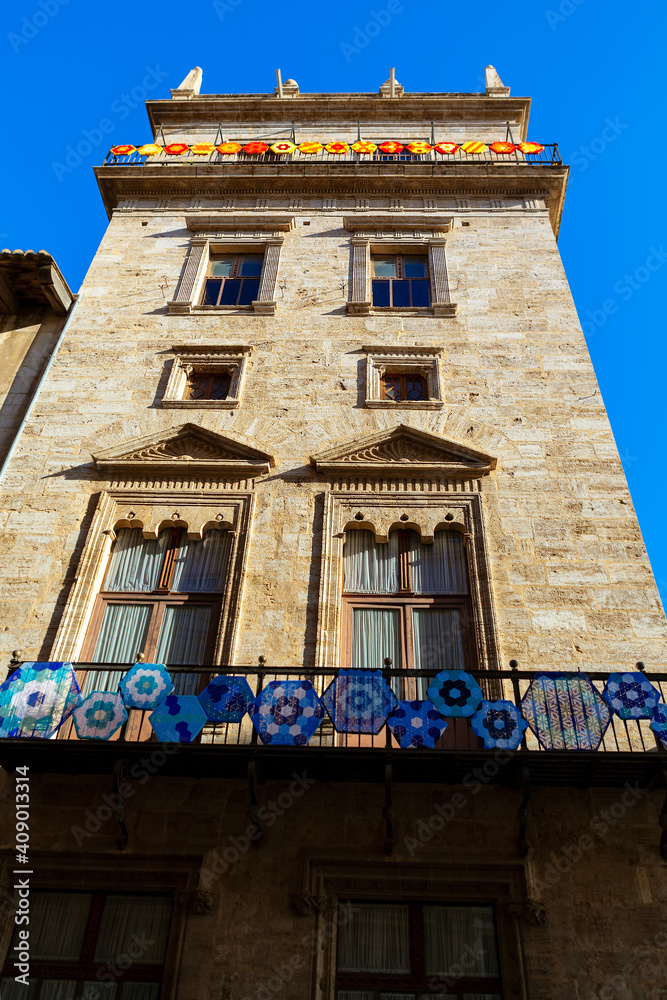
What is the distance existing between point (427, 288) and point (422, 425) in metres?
4.44

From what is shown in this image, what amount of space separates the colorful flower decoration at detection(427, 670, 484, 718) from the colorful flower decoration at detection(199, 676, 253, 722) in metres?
2.16

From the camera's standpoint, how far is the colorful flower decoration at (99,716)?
9859 mm

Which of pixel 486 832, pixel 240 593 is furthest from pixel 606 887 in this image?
pixel 240 593

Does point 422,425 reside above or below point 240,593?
above

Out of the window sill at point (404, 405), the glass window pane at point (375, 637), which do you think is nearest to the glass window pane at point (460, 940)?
the glass window pane at point (375, 637)

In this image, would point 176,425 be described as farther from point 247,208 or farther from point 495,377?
point 247,208

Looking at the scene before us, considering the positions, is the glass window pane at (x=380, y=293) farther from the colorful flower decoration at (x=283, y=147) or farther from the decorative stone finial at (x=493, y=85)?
the decorative stone finial at (x=493, y=85)

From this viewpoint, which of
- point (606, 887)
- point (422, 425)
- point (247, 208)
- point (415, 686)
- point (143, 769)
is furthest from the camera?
point (247, 208)

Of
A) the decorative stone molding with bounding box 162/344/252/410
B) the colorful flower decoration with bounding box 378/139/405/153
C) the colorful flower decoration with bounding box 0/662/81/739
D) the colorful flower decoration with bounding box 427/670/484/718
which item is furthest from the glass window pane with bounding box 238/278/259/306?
the colorful flower decoration with bounding box 427/670/484/718

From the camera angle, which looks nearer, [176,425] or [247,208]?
[176,425]

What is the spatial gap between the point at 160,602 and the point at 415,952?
19.3ft

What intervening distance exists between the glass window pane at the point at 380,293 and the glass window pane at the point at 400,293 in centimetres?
12

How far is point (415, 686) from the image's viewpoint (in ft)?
38.0

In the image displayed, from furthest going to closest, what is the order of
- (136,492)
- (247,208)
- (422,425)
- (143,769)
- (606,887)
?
Answer: (247,208) → (422,425) → (136,492) → (143,769) → (606,887)
